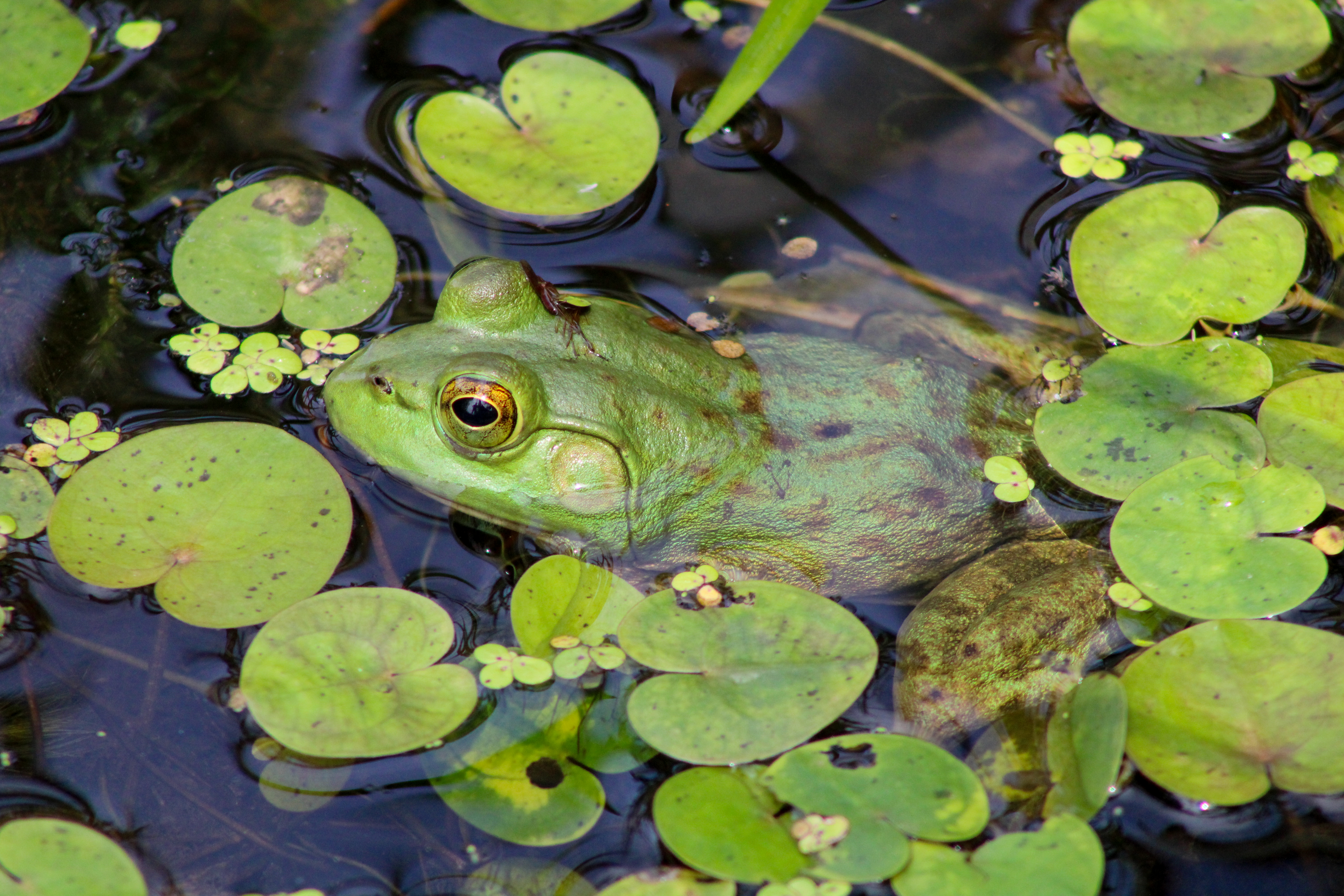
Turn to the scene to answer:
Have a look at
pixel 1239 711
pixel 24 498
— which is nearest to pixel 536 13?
pixel 24 498

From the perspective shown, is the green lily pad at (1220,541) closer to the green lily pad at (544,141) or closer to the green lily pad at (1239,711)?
the green lily pad at (1239,711)

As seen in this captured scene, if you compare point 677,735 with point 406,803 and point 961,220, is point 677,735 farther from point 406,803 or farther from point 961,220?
point 961,220

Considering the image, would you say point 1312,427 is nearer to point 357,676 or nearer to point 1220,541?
point 1220,541

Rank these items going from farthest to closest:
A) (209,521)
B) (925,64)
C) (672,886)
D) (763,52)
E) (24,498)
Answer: (925,64) < (763,52) < (24,498) < (209,521) < (672,886)

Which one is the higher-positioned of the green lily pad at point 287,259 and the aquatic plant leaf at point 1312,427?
the aquatic plant leaf at point 1312,427

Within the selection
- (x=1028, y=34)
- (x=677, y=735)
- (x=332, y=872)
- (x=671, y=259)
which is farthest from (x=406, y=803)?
(x=1028, y=34)

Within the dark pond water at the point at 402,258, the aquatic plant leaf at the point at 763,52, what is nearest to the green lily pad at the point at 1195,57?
the dark pond water at the point at 402,258
